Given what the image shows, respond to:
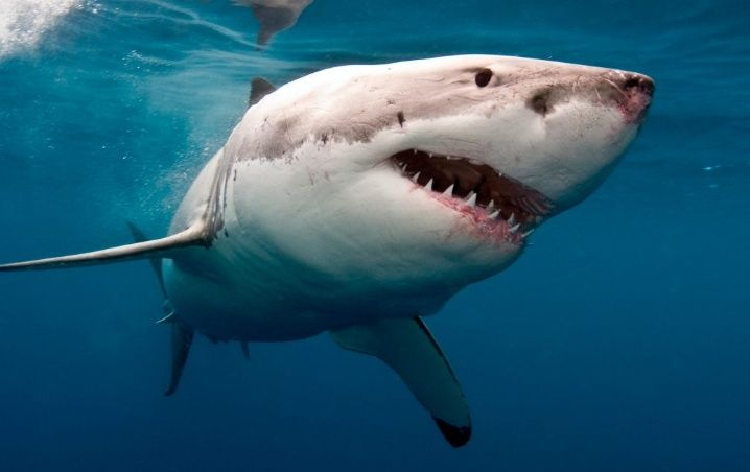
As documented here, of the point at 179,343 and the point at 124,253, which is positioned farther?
the point at 179,343

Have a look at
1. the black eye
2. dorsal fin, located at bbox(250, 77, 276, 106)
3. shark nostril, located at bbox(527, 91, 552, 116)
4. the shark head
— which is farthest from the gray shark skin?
shark nostril, located at bbox(527, 91, 552, 116)

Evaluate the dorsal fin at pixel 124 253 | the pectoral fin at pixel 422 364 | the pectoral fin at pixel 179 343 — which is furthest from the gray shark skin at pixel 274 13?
the dorsal fin at pixel 124 253

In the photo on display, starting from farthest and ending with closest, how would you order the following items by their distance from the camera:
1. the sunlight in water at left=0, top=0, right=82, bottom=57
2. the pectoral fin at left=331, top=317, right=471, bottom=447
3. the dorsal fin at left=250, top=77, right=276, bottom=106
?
the sunlight in water at left=0, top=0, right=82, bottom=57, the pectoral fin at left=331, top=317, right=471, bottom=447, the dorsal fin at left=250, top=77, right=276, bottom=106

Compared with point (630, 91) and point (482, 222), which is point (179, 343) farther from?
point (630, 91)

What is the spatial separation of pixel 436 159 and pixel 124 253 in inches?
88.4

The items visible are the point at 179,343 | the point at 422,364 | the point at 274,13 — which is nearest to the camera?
the point at 422,364

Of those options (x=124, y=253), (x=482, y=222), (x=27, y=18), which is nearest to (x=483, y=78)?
(x=482, y=222)

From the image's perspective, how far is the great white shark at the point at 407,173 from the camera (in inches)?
88.0

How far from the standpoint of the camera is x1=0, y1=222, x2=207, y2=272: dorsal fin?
3625 millimetres

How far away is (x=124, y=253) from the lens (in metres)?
3.80

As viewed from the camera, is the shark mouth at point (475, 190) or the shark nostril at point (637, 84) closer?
the shark nostril at point (637, 84)

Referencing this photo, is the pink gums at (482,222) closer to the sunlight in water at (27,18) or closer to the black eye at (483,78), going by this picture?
the black eye at (483,78)

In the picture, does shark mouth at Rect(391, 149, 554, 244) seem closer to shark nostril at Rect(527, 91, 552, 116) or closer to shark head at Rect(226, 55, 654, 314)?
shark head at Rect(226, 55, 654, 314)

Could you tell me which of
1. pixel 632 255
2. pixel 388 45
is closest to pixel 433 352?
pixel 388 45
